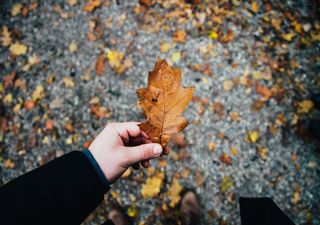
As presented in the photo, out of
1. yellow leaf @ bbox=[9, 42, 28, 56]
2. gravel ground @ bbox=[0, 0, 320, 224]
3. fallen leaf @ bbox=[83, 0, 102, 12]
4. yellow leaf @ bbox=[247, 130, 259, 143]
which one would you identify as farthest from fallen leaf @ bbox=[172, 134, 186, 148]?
yellow leaf @ bbox=[9, 42, 28, 56]

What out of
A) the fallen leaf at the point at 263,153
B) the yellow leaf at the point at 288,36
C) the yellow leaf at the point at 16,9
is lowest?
the fallen leaf at the point at 263,153

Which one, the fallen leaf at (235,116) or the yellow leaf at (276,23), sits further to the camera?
the yellow leaf at (276,23)

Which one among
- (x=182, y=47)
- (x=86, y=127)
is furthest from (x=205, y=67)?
(x=86, y=127)

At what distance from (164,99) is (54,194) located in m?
0.85

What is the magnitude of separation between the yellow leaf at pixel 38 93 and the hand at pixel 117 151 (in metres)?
1.76

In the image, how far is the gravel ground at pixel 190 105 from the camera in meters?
3.00

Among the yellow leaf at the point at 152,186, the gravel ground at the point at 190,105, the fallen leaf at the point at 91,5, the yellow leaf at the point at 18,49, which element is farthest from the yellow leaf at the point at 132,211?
the fallen leaf at the point at 91,5

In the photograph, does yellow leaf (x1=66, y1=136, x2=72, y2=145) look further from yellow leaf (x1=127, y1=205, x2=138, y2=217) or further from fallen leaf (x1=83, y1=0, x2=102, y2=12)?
fallen leaf (x1=83, y1=0, x2=102, y2=12)

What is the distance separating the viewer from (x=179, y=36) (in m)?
3.60

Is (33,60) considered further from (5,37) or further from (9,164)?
(9,164)

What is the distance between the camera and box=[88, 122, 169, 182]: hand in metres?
1.96

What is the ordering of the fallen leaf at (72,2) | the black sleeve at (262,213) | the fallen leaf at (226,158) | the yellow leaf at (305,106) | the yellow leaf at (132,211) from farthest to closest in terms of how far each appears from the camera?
1. the fallen leaf at (72,2)
2. the yellow leaf at (305,106)
3. the fallen leaf at (226,158)
4. the yellow leaf at (132,211)
5. the black sleeve at (262,213)

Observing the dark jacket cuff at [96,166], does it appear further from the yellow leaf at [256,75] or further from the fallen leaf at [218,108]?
the yellow leaf at [256,75]

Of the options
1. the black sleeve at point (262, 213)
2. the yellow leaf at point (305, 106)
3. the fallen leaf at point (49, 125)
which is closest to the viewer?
the black sleeve at point (262, 213)
